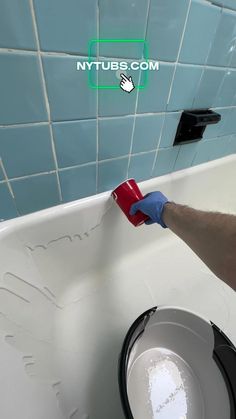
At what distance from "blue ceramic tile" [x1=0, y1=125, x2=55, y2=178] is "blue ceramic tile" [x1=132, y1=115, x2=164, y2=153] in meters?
0.25

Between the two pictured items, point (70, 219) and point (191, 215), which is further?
point (70, 219)

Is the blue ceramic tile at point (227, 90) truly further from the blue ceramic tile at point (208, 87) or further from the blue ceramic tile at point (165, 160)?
the blue ceramic tile at point (165, 160)

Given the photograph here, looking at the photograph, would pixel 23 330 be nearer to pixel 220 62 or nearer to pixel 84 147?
pixel 84 147

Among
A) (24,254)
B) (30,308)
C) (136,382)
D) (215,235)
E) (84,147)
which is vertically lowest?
(136,382)

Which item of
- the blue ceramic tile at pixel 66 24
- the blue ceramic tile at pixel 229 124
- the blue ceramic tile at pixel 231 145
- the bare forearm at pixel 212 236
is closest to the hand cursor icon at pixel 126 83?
the blue ceramic tile at pixel 66 24

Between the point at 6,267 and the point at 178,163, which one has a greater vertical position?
the point at 178,163

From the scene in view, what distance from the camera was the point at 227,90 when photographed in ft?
2.49

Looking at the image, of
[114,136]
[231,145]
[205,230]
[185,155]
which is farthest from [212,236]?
[231,145]

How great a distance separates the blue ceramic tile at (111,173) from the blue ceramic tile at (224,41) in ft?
1.20

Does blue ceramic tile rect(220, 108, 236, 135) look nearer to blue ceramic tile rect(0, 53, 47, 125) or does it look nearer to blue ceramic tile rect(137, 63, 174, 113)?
blue ceramic tile rect(137, 63, 174, 113)

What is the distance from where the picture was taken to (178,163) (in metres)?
0.86

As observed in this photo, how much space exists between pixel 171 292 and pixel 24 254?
567 mm

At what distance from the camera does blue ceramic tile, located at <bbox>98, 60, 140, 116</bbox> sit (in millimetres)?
503

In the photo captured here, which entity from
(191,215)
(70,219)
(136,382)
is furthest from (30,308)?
(191,215)
